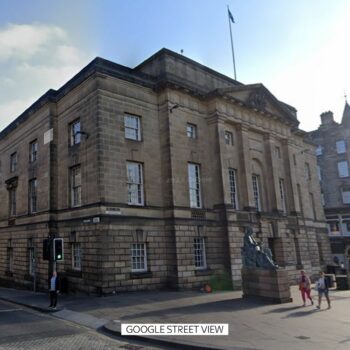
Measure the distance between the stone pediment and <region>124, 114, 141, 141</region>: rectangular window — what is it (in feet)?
22.1

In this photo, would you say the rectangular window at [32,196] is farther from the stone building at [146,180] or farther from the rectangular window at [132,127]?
the rectangular window at [132,127]

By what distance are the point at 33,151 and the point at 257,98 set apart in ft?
61.8

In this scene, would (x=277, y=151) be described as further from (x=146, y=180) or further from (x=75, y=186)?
(x=75, y=186)

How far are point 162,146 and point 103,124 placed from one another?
4526mm

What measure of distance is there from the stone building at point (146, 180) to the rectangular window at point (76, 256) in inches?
4.6

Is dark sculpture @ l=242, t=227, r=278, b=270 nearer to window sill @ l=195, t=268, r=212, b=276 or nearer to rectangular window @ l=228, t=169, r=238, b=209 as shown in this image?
window sill @ l=195, t=268, r=212, b=276

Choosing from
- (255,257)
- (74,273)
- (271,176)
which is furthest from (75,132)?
(271,176)

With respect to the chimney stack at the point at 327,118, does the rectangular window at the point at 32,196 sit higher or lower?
lower

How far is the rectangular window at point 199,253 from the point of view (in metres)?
23.8

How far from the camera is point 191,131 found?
84.7 ft

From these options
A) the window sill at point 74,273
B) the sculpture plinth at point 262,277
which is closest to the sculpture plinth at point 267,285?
the sculpture plinth at point 262,277

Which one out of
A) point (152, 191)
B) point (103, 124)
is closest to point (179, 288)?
point (152, 191)

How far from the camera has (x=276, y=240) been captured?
29.5m

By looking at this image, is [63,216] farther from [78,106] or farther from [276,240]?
[276,240]
